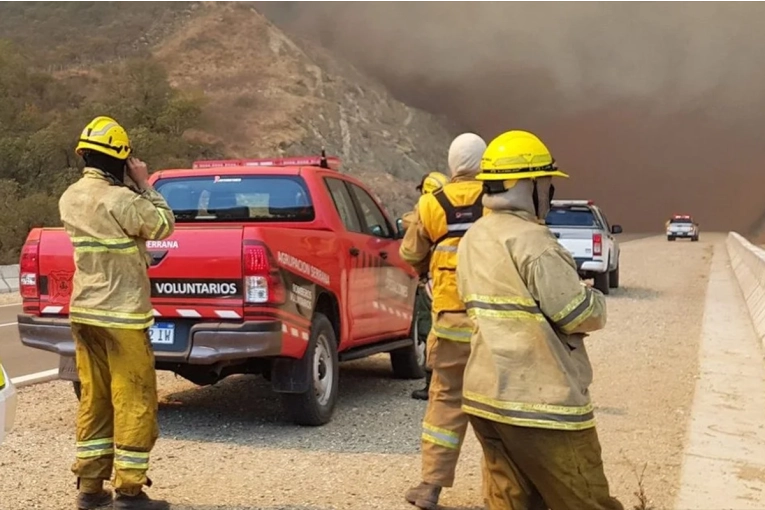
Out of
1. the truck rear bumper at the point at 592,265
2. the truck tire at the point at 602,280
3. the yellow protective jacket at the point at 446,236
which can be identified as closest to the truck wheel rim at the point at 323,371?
the yellow protective jacket at the point at 446,236

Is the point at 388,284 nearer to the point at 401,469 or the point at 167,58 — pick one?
the point at 401,469

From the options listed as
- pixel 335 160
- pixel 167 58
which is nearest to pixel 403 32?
pixel 167 58

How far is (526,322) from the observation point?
300 centimetres

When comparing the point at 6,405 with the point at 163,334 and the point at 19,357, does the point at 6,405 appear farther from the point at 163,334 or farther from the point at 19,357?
the point at 19,357

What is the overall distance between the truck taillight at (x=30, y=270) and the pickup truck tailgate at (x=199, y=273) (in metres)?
0.80

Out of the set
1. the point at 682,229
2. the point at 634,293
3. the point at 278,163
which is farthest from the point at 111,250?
the point at 682,229

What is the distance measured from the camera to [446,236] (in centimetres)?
478

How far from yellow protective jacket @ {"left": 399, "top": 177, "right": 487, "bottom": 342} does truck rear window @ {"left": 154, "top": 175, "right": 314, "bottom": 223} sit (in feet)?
7.99

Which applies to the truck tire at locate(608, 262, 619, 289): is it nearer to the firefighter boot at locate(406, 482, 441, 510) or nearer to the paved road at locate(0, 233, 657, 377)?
the paved road at locate(0, 233, 657, 377)

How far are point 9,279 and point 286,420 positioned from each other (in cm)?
1383

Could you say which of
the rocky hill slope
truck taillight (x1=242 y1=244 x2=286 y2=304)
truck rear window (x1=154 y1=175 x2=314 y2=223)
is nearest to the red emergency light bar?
truck rear window (x1=154 y1=175 x2=314 y2=223)

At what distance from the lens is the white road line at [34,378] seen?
8.22 metres

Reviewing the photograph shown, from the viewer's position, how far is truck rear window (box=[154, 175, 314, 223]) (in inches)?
283

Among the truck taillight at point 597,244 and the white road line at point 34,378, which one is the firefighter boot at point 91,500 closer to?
the white road line at point 34,378
